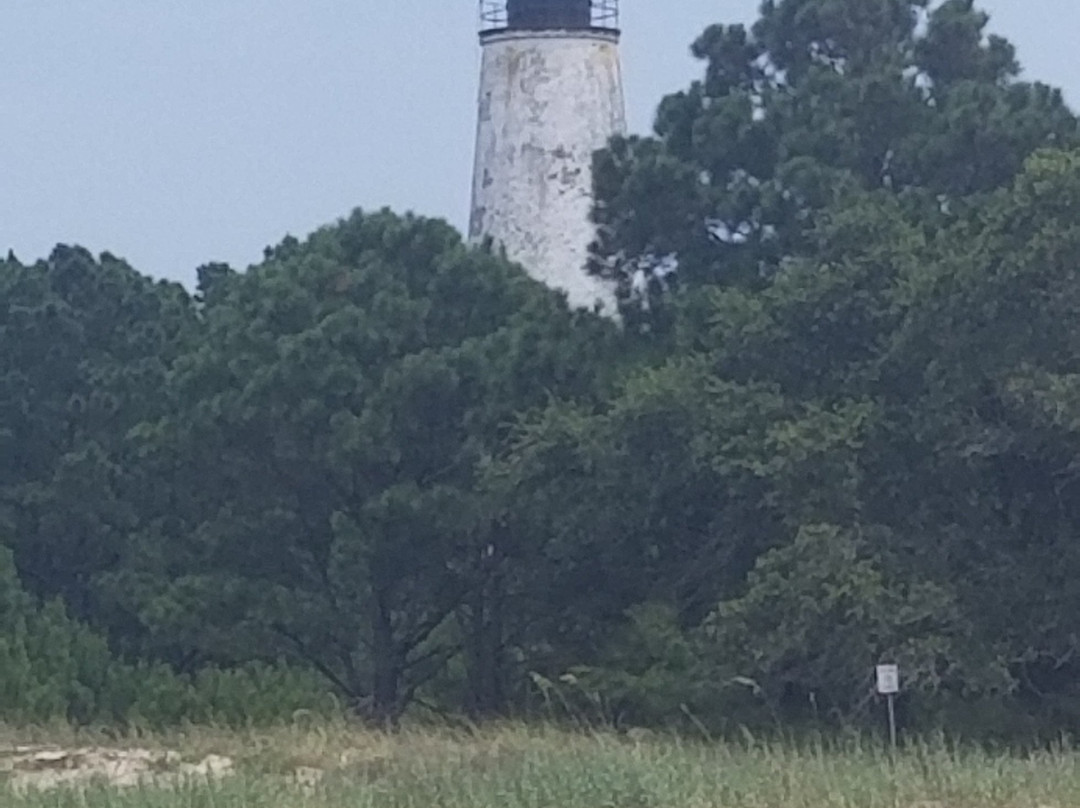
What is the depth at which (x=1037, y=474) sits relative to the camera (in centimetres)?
2291

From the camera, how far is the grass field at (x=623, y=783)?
12.0m

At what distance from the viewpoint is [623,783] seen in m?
12.2

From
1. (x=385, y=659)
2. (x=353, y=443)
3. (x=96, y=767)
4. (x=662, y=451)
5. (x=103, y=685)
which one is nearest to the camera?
(x=96, y=767)

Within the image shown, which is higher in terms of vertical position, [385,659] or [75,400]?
[75,400]

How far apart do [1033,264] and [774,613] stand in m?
3.55

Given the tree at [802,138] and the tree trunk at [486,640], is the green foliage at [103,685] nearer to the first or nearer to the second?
the tree trunk at [486,640]

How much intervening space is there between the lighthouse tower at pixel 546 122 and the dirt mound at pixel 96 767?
14.7 metres

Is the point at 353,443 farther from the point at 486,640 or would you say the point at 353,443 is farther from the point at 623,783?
the point at 623,783

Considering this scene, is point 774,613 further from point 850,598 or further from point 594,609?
point 594,609

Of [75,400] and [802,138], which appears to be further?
[75,400]

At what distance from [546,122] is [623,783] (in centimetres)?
2078

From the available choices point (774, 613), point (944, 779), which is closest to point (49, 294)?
point (774, 613)

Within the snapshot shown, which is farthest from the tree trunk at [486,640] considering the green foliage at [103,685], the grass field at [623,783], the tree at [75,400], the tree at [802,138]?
the grass field at [623,783]

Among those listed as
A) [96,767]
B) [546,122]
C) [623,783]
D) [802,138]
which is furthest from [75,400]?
[623,783]
